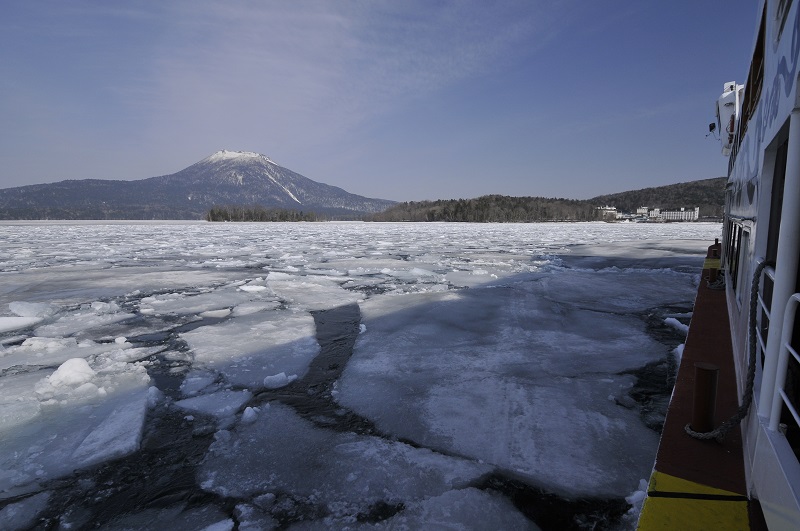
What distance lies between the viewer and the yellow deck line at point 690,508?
4.35 feet

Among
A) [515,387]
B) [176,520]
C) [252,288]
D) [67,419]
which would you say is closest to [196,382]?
[67,419]

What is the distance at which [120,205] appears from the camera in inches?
6934

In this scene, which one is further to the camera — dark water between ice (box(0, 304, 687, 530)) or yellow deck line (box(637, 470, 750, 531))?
dark water between ice (box(0, 304, 687, 530))

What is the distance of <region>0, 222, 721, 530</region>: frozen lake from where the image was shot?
1875 millimetres

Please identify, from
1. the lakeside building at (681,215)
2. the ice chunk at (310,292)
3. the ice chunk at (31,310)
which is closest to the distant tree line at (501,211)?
the lakeside building at (681,215)

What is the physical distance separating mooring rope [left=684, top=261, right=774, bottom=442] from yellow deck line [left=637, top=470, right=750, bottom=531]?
0.30 meters

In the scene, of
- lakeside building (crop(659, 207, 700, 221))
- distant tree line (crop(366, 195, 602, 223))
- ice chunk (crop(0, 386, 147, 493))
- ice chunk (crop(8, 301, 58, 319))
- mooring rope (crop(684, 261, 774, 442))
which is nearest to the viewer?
mooring rope (crop(684, 261, 774, 442))

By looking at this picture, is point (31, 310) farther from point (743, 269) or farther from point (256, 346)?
point (743, 269)

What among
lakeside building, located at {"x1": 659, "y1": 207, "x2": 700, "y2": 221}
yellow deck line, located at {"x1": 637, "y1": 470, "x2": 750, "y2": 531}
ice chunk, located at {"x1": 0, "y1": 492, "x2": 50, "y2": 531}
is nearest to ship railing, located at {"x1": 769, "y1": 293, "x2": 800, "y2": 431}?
yellow deck line, located at {"x1": 637, "y1": 470, "x2": 750, "y2": 531}

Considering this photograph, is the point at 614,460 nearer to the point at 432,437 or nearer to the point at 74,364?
the point at 432,437

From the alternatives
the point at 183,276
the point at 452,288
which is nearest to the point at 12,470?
the point at 452,288

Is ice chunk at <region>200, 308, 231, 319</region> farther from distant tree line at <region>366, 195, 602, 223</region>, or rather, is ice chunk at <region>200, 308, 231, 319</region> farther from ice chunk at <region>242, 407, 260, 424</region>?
distant tree line at <region>366, 195, 602, 223</region>

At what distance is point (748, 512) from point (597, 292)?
17.8 ft

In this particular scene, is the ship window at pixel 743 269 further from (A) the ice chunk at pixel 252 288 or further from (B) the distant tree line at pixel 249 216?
(B) the distant tree line at pixel 249 216
